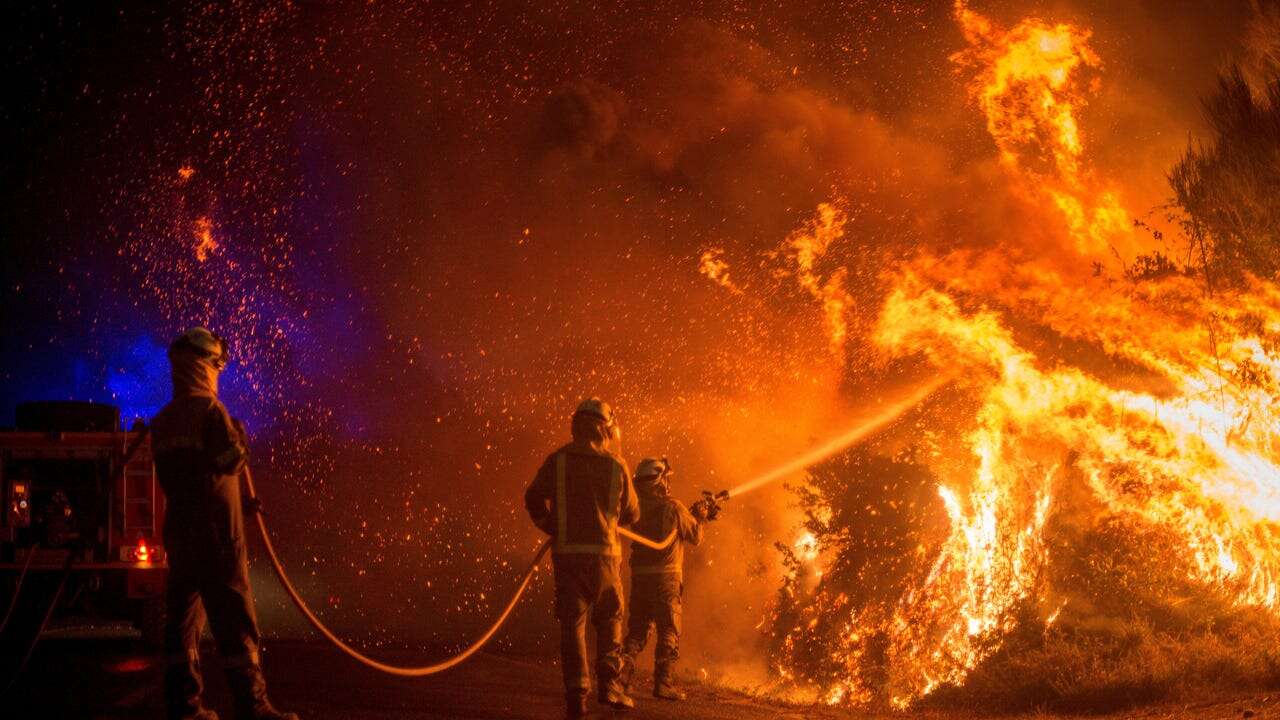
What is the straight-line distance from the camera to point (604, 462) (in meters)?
7.58

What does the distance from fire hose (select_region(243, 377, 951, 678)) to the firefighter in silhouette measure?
12.4 inches

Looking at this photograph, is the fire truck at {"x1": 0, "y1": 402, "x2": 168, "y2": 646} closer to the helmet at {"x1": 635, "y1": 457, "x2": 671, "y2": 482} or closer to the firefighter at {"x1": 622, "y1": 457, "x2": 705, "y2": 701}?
the helmet at {"x1": 635, "y1": 457, "x2": 671, "y2": 482}

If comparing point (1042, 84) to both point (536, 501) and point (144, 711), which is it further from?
point (144, 711)

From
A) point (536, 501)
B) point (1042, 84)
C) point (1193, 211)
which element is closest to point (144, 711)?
point (536, 501)

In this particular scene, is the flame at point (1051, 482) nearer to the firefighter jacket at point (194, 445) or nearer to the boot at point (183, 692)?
the boot at point (183, 692)

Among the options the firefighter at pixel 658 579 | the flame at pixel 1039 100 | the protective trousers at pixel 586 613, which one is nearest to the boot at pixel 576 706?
the protective trousers at pixel 586 613

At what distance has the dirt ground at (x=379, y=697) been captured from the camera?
7289 millimetres

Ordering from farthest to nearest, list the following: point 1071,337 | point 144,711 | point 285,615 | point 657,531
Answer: point 285,615 < point 1071,337 < point 657,531 < point 144,711

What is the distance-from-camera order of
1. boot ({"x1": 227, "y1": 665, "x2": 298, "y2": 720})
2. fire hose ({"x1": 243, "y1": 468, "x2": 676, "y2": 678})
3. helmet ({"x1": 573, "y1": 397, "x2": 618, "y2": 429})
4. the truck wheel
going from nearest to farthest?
1. boot ({"x1": 227, "y1": 665, "x2": 298, "y2": 720})
2. fire hose ({"x1": 243, "y1": 468, "x2": 676, "y2": 678})
3. helmet ({"x1": 573, "y1": 397, "x2": 618, "y2": 429})
4. the truck wheel

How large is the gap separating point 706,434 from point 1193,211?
12.0 metres

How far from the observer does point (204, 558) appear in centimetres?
607

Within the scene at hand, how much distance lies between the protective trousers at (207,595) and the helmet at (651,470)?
4.04 m

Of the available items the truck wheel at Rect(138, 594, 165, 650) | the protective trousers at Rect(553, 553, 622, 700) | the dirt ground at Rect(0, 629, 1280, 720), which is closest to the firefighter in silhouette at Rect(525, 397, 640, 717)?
Answer: the protective trousers at Rect(553, 553, 622, 700)

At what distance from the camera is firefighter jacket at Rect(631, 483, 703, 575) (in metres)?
9.09
